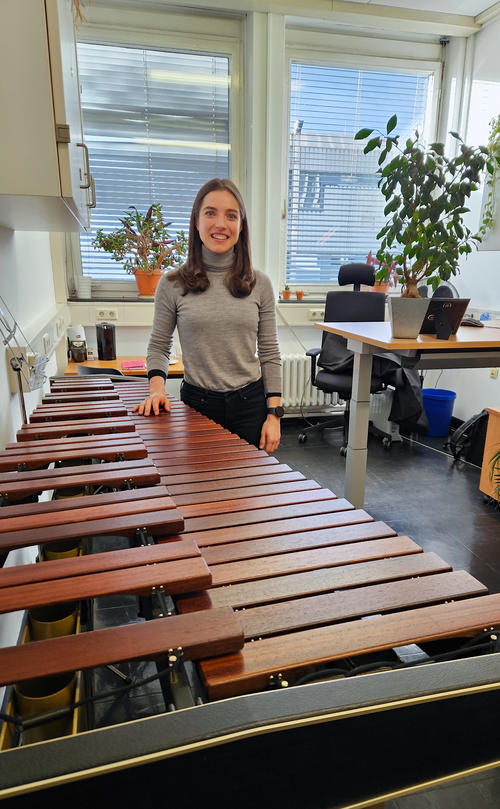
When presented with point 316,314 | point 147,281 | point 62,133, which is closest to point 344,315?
point 316,314

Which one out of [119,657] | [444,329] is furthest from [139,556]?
[444,329]

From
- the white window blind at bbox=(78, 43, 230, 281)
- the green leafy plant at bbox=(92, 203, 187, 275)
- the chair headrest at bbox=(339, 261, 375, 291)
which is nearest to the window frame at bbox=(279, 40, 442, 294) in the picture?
the white window blind at bbox=(78, 43, 230, 281)

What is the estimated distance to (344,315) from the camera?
160 inches

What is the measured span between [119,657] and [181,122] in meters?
4.54

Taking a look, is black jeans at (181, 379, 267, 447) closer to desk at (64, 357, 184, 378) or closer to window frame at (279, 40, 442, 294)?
desk at (64, 357, 184, 378)

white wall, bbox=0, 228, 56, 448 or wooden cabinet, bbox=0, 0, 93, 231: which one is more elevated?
wooden cabinet, bbox=0, 0, 93, 231

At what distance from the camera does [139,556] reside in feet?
2.97

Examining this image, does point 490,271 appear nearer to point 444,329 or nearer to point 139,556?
point 444,329

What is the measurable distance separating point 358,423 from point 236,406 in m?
0.90

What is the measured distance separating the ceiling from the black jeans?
374 cm

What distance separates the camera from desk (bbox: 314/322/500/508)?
7.91 feet

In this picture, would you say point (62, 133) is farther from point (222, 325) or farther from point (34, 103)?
point (222, 325)

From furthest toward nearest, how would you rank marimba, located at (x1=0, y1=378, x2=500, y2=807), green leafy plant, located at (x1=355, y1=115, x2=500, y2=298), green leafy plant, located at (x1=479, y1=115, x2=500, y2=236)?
green leafy plant, located at (x1=479, y1=115, x2=500, y2=236), green leafy plant, located at (x1=355, y1=115, x2=500, y2=298), marimba, located at (x1=0, y1=378, x2=500, y2=807)

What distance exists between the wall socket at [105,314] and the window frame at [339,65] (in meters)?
1.58
